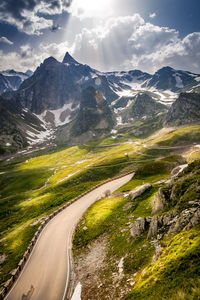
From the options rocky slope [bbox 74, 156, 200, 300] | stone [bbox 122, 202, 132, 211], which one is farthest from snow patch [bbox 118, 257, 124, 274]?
stone [bbox 122, 202, 132, 211]

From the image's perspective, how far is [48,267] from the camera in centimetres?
2267

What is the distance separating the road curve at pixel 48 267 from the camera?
18.9 m

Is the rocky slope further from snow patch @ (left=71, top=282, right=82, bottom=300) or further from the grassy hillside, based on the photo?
the grassy hillside

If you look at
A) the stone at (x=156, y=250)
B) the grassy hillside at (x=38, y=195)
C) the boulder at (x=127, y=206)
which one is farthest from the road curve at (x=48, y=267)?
the stone at (x=156, y=250)

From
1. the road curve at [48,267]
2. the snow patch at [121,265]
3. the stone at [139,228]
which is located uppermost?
the stone at [139,228]

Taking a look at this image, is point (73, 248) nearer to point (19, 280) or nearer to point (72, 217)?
point (19, 280)

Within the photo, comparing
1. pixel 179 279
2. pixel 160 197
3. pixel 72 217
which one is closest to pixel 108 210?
pixel 72 217

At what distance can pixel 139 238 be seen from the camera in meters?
→ 20.2

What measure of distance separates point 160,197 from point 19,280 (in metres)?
22.1

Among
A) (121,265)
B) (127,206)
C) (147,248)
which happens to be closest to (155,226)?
(147,248)

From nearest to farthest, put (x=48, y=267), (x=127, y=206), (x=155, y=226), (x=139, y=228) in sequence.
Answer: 1. (x=155, y=226)
2. (x=139, y=228)
3. (x=48, y=267)
4. (x=127, y=206)

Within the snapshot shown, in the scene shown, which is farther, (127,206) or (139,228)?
(127,206)

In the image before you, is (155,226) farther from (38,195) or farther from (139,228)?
(38,195)

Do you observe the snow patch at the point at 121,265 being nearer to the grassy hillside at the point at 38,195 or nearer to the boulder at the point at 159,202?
the grassy hillside at the point at 38,195
